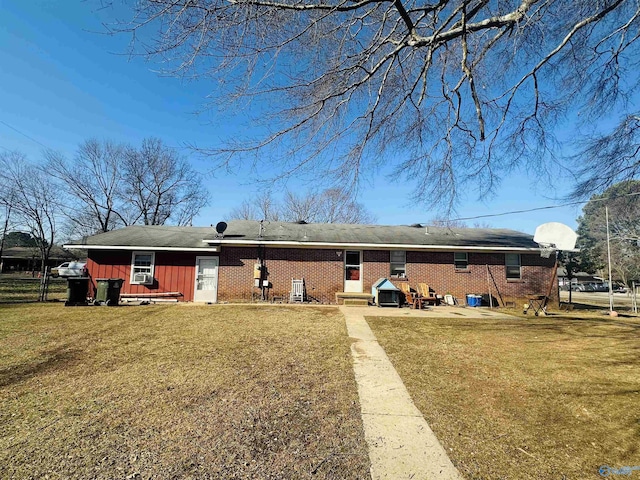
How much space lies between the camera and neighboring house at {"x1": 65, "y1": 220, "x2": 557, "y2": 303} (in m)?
13.5

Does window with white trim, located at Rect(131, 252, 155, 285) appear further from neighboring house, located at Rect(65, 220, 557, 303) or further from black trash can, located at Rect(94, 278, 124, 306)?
black trash can, located at Rect(94, 278, 124, 306)

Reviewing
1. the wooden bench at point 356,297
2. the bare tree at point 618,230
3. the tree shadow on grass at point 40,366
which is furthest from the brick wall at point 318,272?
the tree shadow on grass at point 40,366

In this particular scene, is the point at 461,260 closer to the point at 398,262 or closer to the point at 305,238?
the point at 398,262

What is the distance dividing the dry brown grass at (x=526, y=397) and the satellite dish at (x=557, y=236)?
5.90 m

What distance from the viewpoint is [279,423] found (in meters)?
3.07

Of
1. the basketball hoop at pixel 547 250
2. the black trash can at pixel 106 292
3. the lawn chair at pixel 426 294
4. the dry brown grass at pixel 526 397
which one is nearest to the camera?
the dry brown grass at pixel 526 397

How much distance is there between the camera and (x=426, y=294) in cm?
1361

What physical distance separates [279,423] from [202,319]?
6381 mm

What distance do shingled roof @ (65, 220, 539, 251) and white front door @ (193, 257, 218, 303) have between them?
31.5 inches

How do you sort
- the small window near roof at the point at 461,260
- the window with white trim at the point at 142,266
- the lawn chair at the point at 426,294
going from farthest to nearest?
the small window near roof at the point at 461,260, the window with white trim at the point at 142,266, the lawn chair at the point at 426,294

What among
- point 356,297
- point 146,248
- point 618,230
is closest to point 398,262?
point 356,297

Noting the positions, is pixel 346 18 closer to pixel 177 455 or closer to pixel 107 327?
pixel 177 455

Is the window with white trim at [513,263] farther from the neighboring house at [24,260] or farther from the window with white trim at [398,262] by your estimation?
the neighboring house at [24,260]

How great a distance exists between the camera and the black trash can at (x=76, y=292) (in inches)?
439
